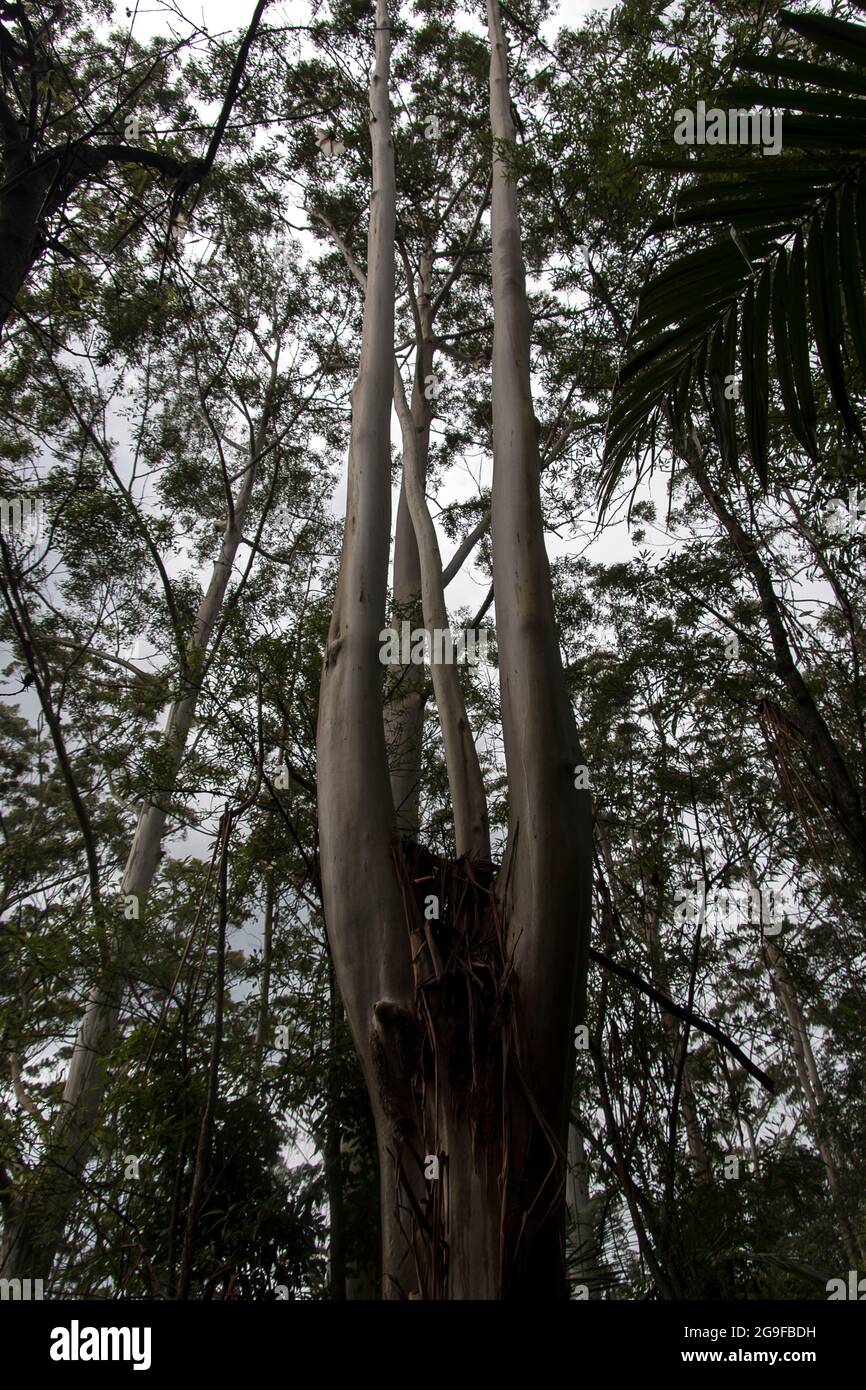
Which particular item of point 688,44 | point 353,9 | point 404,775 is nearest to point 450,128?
point 353,9

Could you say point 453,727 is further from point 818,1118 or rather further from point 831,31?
point 818,1118

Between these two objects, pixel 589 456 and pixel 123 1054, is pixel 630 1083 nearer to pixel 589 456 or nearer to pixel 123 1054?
pixel 123 1054

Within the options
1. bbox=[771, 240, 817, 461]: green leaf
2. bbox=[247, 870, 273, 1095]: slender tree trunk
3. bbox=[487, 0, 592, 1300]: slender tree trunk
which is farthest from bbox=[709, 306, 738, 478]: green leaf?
bbox=[247, 870, 273, 1095]: slender tree trunk

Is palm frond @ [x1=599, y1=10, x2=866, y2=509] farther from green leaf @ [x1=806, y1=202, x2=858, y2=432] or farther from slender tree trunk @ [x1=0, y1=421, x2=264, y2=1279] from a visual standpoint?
slender tree trunk @ [x1=0, y1=421, x2=264, y2=1279]

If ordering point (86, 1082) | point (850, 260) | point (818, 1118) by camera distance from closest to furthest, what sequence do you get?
point (850, 260), point (86, 1082), point (818, 1118)

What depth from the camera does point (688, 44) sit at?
3.64 meters

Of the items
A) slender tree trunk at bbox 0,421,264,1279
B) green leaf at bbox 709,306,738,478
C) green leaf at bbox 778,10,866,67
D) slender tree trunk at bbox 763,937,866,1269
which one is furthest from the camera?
slender tree trunk at bbox 763,937,866,1269

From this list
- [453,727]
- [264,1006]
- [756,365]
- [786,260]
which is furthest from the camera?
[453,727]

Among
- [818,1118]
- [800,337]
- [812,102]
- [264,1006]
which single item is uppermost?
[812,102]

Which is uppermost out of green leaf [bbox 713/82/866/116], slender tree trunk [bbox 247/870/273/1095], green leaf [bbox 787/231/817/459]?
green leaf [bbox 713/82/866/116]

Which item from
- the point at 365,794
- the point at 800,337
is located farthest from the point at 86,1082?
the point at 800,337

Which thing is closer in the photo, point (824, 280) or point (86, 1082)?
point (824, 280)
